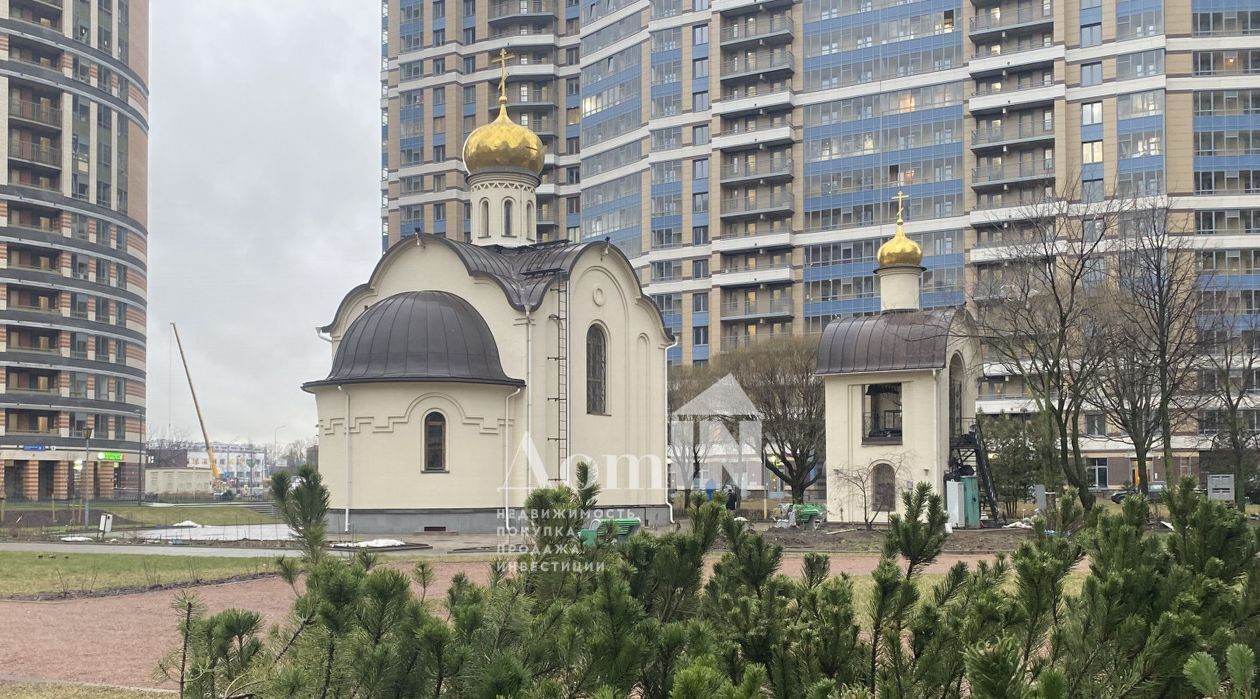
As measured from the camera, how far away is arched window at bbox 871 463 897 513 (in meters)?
35.9

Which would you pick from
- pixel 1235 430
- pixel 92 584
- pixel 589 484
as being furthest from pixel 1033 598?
pixel 1235 430

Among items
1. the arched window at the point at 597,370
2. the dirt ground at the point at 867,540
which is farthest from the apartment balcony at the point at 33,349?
the dirt ground at the point at 867,540

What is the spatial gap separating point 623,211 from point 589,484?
7556 centimetres

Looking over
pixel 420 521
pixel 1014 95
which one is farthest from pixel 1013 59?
pixel 420 521

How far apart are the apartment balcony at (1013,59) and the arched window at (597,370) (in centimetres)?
4122

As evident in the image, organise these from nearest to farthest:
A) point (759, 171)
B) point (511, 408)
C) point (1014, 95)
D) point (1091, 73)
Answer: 1. point (511, 408)
2. point (1091, 73)
3. point (1014, 95)
4. point (759, 171)

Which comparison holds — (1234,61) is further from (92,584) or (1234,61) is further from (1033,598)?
(1033,598)

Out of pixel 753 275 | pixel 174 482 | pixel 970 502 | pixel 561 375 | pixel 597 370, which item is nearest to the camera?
pixel 561 375

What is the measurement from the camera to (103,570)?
1981 centimetres

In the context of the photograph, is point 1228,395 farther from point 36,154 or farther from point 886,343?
point 36,154

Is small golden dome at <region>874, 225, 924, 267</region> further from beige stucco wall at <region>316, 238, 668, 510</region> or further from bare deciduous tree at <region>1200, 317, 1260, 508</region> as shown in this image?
bare deciduous tree at <region>1200, 317, 1260, 508</region>

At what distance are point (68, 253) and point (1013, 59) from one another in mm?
53693

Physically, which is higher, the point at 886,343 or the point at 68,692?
the point at 886,343

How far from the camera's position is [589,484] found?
5453 millimetres
